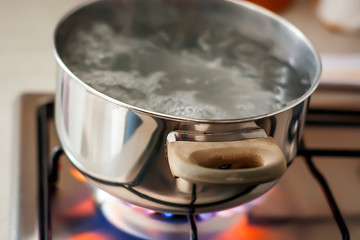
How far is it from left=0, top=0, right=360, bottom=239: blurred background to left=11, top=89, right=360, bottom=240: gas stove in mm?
25

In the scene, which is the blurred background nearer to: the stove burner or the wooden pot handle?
the stove burner

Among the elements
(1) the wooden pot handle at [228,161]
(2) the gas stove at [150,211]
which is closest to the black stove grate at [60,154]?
(2) the gas stove at [150,211]

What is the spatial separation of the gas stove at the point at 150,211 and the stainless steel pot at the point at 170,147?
59 mm

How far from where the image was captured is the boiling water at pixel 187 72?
45 centimetres

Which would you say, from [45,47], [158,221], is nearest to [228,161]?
[158,221]

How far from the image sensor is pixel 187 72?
1.65 ft

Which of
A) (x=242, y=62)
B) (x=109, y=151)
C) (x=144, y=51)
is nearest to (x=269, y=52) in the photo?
(x=242, y=62)

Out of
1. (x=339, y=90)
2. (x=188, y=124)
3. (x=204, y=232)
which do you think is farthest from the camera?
(x=339, y=90)

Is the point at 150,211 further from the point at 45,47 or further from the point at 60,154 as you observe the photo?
the point at 45,47

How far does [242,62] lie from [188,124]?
0.68ft

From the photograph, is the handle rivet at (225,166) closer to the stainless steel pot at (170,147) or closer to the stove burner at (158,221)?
the stainless steel pot at (170,147)

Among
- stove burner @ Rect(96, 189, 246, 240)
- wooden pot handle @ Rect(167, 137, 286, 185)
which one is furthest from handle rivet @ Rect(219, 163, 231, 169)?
stove burner @ Rect(96, 189, 246, 240)

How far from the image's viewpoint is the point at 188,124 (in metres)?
0.34

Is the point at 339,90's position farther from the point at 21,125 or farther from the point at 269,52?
the point at 21,125
